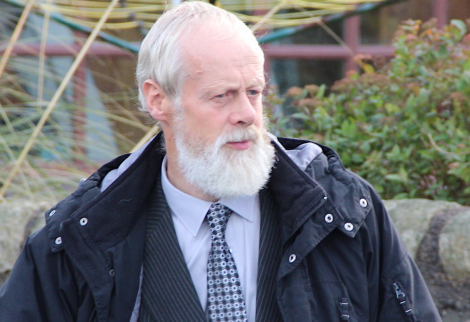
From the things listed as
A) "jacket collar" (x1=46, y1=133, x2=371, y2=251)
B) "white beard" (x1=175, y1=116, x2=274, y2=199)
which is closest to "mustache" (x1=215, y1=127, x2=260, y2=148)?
"white beard" (x1=175, y1=116, x2=274, y2=199)

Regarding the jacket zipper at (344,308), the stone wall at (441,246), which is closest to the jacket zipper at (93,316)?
the jacket zipper at (344,308)

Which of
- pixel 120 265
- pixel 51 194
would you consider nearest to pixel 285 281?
pixel 120 265

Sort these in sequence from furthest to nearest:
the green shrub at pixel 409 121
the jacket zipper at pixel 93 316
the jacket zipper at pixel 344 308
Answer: the green shrub at pixel 409 121, the jacket zipper at pixel 93 316, the jacket zipper at pixel 344 308

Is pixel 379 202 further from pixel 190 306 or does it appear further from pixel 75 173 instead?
pixel 75 173

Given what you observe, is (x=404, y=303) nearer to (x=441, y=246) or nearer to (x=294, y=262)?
(x=294, y=262)

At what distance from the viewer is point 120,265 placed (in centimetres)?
207

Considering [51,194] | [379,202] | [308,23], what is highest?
[308,23]

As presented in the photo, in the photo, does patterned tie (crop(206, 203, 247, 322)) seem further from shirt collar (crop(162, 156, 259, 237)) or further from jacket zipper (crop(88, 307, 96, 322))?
jacket zipper (crop(88, 307, 96, 322))

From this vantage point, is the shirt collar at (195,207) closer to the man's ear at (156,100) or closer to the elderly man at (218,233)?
the elderly man at (218,233)

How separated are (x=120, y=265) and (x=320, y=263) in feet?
2.02

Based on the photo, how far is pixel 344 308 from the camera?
1.98m

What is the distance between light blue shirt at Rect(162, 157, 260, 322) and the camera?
2.08 metres

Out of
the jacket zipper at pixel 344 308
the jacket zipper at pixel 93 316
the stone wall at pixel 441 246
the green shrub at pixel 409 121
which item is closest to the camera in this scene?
the jacket zipper at pixel 344 308

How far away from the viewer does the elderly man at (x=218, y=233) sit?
6.63ft
